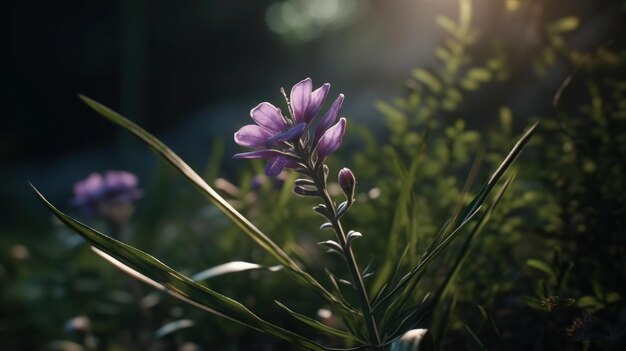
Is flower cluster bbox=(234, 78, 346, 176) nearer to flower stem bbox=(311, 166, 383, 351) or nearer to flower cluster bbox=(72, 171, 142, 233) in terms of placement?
flower stem bbox=(311, 166, 383, 351)

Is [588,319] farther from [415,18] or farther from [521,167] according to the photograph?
[415,18]

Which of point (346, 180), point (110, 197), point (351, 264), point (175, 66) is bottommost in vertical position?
point (351, 264)

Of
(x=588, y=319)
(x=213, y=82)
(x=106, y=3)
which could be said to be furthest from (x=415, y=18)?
(x=588, y=319)

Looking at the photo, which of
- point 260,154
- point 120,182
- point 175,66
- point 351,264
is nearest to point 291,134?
point 260,154

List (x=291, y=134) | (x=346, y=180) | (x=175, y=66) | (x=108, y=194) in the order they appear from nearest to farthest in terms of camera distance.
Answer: (x=291, y=134), (x=346, y=180), (x=108, y=194), (x=175, y=66)

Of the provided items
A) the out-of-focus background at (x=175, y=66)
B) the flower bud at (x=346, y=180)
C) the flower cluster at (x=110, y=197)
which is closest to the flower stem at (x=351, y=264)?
the flower bud at (x=346, y=180)

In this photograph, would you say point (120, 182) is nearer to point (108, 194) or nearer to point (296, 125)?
point (108, 194)
